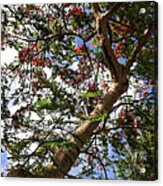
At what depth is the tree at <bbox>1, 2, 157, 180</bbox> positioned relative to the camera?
10.3 ft

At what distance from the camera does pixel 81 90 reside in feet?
10.5

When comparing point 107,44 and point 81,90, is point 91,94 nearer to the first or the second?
point 81,90

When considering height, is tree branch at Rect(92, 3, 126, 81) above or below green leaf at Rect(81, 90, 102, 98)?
above

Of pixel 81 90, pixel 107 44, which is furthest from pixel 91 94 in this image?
pixel 107 44

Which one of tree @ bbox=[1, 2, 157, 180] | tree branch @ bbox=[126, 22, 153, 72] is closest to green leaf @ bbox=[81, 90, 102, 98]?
tree @ bbox=[1, 2, 157, 180]

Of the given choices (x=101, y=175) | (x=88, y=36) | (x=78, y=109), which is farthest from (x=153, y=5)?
(x=101, y=175)

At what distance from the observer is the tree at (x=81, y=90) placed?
10.3 feet

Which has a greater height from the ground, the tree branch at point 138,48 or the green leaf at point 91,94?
the tree branch at point 138,48

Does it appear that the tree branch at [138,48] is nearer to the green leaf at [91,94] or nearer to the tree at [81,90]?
the tree at [81,90]

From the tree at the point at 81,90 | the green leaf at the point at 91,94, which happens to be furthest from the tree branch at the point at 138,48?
the green leaf at the point at 91,94

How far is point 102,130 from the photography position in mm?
3186

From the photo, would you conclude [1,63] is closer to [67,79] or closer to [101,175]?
[67,79]

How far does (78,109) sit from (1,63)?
0.41m

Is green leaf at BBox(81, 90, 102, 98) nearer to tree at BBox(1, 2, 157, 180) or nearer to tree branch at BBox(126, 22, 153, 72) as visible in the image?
tree at BBox(1, 2, 157, 180)
